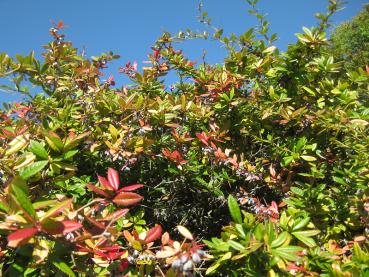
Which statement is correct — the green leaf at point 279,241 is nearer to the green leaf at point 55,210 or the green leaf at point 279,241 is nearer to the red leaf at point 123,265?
the red leaf at point 123,265

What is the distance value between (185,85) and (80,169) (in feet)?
4.47

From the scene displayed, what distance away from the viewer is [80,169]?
220 cm

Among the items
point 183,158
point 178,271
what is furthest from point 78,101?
point 178,271

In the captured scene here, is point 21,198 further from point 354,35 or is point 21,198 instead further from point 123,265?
point 354,35

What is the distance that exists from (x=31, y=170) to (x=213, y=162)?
1.24 meters

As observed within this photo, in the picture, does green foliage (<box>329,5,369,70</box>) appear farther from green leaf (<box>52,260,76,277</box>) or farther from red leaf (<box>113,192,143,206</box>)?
green leaf (<box>52,260,76,277</box>)

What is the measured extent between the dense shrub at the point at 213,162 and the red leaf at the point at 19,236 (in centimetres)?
22

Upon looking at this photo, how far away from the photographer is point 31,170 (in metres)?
1.26

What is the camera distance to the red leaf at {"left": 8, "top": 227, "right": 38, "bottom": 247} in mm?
858

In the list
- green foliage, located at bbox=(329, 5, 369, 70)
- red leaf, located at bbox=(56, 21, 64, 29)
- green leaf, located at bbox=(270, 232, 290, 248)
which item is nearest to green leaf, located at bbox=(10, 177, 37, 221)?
green leaf, located at bbox=(270, 232, 290, 248)

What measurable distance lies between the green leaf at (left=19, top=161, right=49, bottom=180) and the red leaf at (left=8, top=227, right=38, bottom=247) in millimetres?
357

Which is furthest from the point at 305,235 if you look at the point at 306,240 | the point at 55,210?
the point at 55,210

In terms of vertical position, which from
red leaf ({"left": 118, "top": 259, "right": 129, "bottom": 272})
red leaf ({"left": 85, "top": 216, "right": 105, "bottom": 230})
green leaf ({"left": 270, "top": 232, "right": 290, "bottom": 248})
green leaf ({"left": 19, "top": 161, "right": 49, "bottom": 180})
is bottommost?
green leaf ({"left": 270, "top": 232, "right": 290, "bottom": 248})

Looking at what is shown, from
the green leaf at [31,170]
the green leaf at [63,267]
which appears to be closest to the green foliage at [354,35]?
the green leaf at [31,170]
